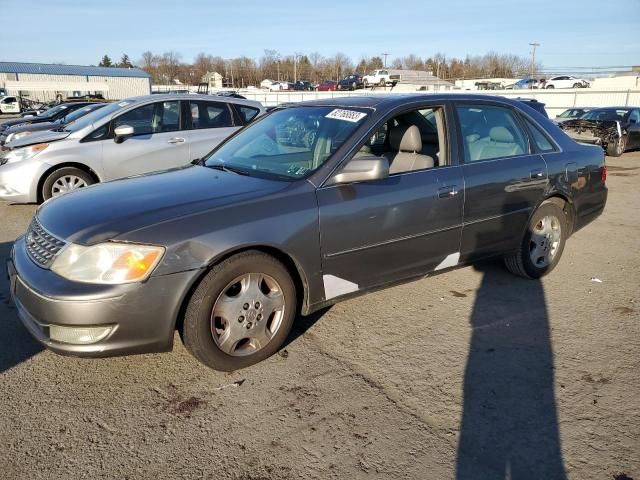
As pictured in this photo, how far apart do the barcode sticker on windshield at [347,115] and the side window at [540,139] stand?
184 cm

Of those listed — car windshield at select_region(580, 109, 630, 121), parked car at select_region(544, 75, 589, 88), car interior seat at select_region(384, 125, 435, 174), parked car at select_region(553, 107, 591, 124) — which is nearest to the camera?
car interior seat at select_region(384, 125, 435, 174)

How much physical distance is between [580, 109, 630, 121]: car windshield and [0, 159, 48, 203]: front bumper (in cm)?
1667

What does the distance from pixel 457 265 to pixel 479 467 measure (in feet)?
6.53

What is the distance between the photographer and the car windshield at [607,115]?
16.5 meters

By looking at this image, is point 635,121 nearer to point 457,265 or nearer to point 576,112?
point 576,112

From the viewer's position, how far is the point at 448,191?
149 inches

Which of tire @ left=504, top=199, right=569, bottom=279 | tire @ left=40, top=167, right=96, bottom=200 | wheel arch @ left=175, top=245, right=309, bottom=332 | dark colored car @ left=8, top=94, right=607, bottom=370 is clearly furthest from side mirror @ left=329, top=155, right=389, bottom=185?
tire @ left=40, top=167, right=96, bottom=200

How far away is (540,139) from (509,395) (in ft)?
8.79

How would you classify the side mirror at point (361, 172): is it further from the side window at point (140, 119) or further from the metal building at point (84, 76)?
the metal building at point (84, 76)

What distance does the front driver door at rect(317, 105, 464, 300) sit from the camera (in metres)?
3.29

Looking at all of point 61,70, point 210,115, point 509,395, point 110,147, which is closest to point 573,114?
A: point 210,115

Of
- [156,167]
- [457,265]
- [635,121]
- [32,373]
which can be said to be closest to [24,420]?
[32,373]

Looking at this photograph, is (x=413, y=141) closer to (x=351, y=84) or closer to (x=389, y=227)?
(x=389, y=227)

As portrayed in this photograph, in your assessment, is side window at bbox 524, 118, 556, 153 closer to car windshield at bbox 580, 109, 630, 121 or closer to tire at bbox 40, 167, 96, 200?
tire at bbox 40, 167, 96, 200
